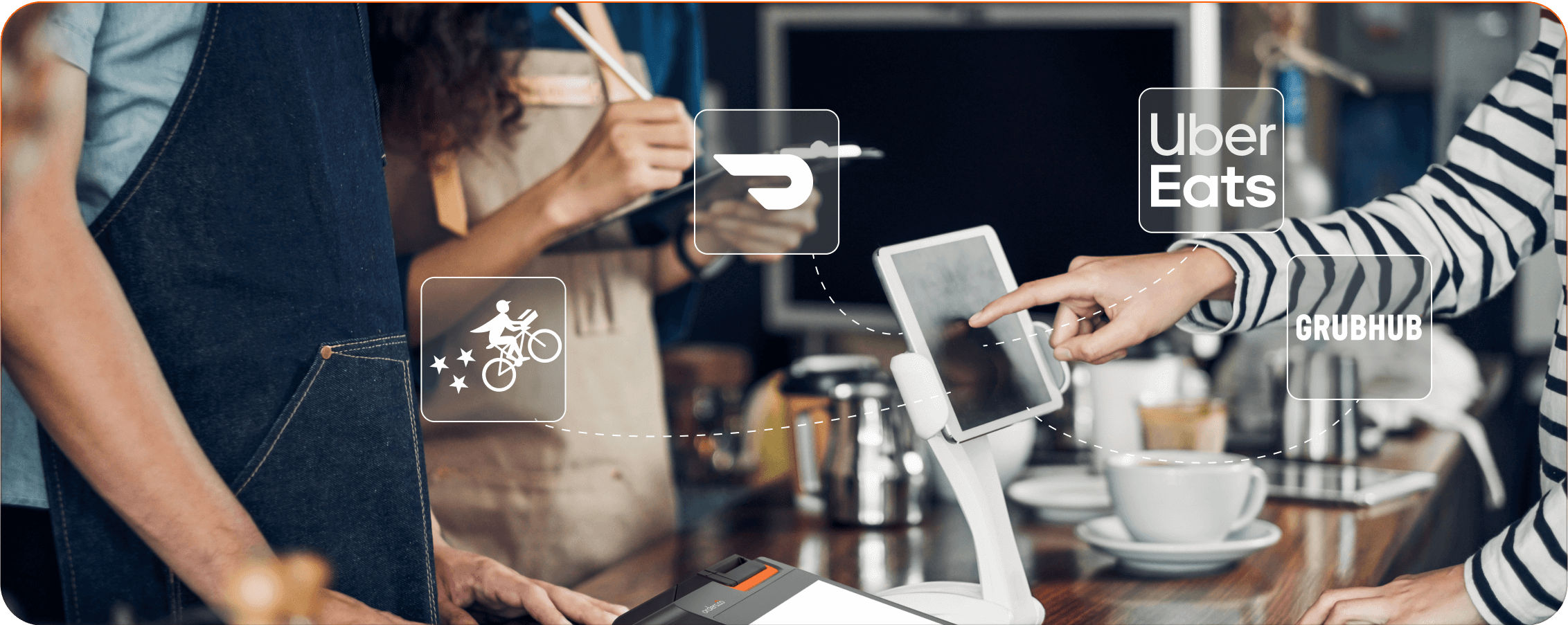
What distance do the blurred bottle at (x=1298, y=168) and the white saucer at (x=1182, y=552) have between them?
24 cm

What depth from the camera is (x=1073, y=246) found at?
0.66 meters

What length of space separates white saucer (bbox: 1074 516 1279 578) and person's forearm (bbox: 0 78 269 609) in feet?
2.00

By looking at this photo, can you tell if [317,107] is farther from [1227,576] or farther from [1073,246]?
[1227,576]

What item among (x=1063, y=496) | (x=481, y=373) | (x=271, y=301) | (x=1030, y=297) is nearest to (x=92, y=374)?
(x=271, y=301)

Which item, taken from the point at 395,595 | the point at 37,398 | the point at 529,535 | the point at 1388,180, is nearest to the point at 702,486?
the point at 529,535

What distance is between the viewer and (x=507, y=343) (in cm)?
69

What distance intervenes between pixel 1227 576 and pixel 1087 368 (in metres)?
0.27

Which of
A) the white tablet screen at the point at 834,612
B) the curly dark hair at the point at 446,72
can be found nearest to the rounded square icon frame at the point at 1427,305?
the white tablet screen at the point at 834,612

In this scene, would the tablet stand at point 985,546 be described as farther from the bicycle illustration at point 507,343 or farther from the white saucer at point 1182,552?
the bicycle illustration at point 507,343

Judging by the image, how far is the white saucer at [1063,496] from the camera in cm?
80

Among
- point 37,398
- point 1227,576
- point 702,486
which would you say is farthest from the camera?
point 702,486

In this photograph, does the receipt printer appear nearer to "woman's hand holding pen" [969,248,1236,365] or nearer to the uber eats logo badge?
"woman's hand holding pen" [969,248,1236,365]

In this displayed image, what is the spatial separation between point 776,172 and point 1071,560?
→ 1.21 feet

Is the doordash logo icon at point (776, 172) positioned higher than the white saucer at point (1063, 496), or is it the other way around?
the doordash logo icon at point (776, 172)
